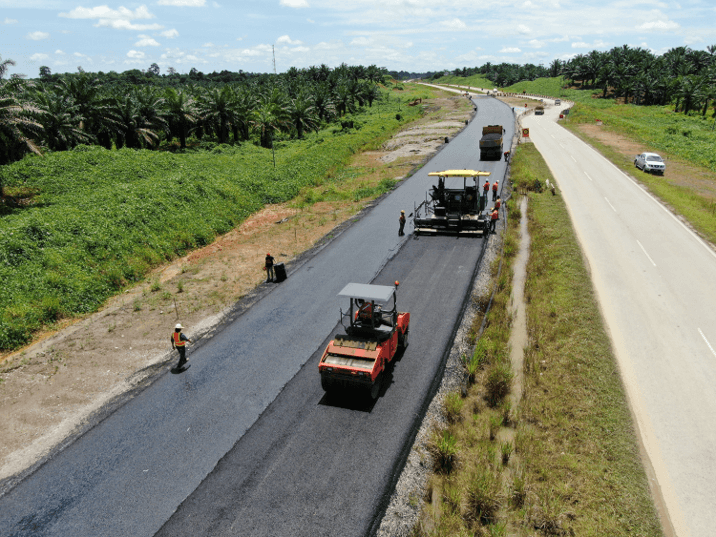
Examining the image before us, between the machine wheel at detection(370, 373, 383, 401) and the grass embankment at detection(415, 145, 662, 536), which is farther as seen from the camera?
the machine wheel at detection(370, 373, 383, 401)

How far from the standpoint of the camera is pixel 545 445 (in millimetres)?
9969

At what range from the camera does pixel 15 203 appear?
25.5 meters

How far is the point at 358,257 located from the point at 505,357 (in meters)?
9.94

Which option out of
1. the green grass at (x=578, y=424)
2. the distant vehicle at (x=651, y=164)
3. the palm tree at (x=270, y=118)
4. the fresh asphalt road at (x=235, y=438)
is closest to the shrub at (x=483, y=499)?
the green grass at (x=578, y=424)

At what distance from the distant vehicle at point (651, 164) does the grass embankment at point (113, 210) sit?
73.7 ft

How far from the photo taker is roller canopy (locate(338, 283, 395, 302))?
37.7 ft

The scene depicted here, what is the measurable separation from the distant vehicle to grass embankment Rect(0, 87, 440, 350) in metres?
22.5

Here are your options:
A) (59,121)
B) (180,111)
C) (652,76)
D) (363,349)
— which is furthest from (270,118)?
(652,76)

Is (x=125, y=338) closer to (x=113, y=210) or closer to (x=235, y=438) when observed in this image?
(x=235, y=438)

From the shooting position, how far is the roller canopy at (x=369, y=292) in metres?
11.5

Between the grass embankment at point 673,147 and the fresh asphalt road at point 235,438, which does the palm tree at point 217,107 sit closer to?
the fresh asphalt road at point 235,438

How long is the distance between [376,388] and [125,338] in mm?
9989

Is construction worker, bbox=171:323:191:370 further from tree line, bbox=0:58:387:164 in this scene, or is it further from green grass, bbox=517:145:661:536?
tree line, bbox=0:58:387:164

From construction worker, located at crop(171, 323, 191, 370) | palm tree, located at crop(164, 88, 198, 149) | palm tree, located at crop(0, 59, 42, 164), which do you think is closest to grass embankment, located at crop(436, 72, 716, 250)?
construction worker, located at crop(171, 323, 191, 370)
